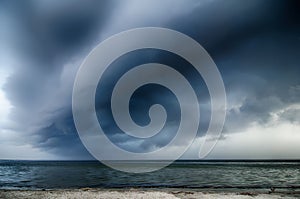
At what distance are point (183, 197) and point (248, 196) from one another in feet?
22.1

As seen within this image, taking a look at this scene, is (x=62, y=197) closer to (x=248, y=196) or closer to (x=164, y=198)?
(x=164, y=198)

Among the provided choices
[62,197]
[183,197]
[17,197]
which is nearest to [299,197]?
[183,197]

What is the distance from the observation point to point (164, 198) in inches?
1040

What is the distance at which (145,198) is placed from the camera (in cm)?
2622

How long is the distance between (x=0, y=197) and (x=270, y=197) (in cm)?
2697

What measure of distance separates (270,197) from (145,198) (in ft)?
41.8

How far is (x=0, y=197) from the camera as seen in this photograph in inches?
1065

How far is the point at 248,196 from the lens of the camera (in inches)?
1101

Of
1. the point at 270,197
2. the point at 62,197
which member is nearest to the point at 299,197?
the point at 270,197

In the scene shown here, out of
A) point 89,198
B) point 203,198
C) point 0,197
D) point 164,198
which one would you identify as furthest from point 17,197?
point 203,198

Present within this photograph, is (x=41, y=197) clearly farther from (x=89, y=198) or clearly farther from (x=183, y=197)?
(x=183, y=197)

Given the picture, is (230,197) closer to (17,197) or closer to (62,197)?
(62,197)

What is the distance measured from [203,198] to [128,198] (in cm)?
738

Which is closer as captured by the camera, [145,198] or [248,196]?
[145,198]
